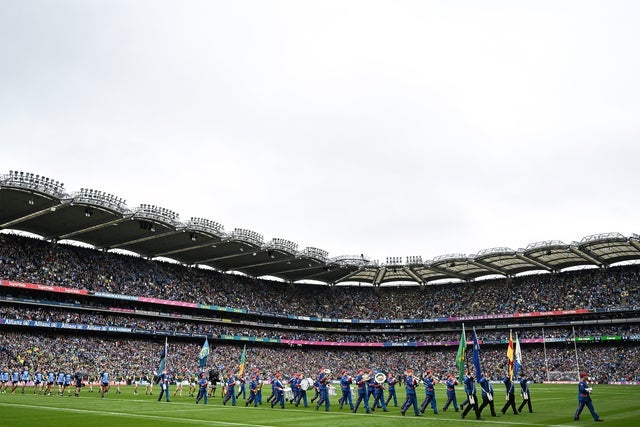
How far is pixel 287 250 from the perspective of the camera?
6844cm

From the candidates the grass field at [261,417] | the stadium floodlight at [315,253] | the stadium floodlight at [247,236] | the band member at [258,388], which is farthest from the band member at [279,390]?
the stadium floodlight at [315,253]

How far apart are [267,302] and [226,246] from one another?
1737 cm

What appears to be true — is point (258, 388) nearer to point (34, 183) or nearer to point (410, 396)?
point (410, 396)

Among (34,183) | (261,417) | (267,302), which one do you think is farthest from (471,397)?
(267,302)

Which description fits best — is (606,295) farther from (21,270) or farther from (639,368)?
(21,270)

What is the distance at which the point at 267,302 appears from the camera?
263 ft

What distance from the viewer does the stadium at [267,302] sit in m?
54.0

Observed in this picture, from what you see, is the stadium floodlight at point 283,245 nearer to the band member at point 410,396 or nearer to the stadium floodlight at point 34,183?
the stadium floodlight at point 34,183

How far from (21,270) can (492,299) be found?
2480 inches

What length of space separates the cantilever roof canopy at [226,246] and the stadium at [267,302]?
0.68 feet

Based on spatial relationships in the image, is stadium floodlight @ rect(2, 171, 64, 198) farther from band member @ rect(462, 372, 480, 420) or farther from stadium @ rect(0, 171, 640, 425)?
band member @ rect(462, 372, 480, 420)

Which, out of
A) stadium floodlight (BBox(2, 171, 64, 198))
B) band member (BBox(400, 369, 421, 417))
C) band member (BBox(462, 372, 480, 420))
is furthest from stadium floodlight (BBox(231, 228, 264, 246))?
band member (BBox(462, 372, 480, 420))

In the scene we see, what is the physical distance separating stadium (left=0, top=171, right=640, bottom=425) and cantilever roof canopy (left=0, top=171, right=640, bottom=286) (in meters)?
0.21

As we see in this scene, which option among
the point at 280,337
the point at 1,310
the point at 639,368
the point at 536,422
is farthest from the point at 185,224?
the point at 639,368
